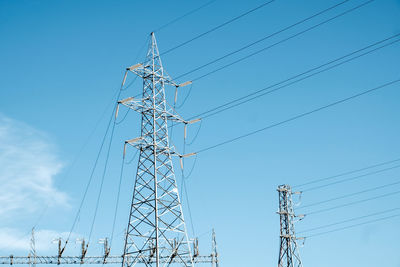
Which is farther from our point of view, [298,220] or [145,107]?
[298,220]

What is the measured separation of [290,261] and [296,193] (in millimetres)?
7674

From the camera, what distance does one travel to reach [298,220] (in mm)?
45000

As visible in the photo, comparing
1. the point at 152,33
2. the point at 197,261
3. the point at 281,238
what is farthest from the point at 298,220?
the point at 152,33

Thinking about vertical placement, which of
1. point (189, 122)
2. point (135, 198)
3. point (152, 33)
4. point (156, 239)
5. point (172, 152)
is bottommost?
point (156, 239)

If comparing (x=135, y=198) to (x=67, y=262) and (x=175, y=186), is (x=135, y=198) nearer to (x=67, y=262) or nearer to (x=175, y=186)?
(x=175, y=186)

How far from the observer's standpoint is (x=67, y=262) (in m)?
55.7

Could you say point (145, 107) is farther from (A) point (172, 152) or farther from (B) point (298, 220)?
(B) point (298, 220)

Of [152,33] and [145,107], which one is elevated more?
[152,33]

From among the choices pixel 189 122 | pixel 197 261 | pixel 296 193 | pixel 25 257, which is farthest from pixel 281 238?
pixel 25 257

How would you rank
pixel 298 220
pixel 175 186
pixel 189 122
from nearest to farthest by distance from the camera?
pixel 175 186, pixel 189 122, pixel 298 220

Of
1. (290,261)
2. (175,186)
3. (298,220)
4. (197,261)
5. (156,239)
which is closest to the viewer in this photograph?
(156,239)

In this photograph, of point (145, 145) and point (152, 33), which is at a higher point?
point (152, 33)

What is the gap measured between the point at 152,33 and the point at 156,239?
41.2ft

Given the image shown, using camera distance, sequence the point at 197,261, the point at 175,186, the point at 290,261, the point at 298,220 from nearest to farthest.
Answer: the point at 175,186, the point at 290,261, the point at 298,220, the point at 197,261
